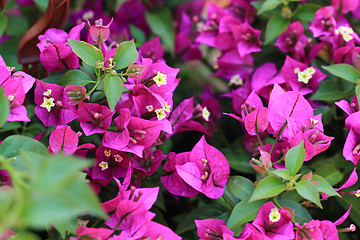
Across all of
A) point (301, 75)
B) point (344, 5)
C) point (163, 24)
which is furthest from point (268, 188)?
point (163, 24)

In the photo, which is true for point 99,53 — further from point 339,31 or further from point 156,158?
point 339,31

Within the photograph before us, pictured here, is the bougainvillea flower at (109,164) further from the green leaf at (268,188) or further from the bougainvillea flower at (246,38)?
the bougainvillea flower at (246,38)

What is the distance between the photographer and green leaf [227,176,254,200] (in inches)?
25.1

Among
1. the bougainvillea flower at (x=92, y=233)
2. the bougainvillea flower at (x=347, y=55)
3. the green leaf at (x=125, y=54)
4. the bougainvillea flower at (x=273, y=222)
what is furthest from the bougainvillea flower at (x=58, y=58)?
the bougainvillea flower at (x=347, y=55)

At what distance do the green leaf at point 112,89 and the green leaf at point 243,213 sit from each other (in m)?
0.24

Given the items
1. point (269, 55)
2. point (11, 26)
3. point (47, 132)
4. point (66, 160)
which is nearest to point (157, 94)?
point (47, 132)

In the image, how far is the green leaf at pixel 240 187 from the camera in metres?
0.64

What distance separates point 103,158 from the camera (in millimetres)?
700

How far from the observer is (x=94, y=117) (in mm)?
664

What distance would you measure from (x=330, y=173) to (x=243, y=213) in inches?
10.3

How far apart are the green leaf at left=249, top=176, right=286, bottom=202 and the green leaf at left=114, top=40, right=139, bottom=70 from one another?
0.92ft

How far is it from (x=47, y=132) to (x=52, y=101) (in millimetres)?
97

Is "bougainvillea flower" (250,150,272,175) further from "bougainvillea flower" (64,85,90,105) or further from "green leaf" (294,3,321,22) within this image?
"green leaf" (294,3,321,22)

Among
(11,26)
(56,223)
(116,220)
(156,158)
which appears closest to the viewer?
(56,223)
